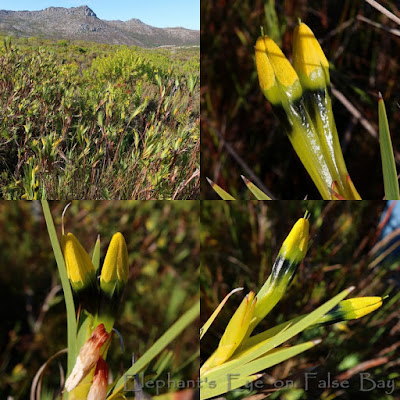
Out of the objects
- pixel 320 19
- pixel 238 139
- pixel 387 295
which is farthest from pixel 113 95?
pixel 387 295

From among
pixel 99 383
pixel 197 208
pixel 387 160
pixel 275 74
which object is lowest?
pixel 99 383

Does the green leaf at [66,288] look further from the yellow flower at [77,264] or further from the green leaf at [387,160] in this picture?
the green leaf at [387,160]

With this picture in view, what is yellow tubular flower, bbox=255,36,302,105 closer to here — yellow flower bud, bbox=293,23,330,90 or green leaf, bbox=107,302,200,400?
yellow flower bud, bbox=293,23,330,90

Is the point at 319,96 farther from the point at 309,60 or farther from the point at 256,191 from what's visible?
the point at 256,191

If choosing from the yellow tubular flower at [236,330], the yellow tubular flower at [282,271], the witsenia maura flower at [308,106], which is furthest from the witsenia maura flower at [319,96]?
the yellow tubular flower at [236,330]

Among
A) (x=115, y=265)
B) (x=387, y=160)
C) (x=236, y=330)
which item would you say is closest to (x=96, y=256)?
(x=115, y=265)

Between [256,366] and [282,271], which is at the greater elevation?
[282,271]

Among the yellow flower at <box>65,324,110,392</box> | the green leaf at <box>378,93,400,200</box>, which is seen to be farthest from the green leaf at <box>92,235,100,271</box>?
the green leaf at <box>378,93,400,200</box>
